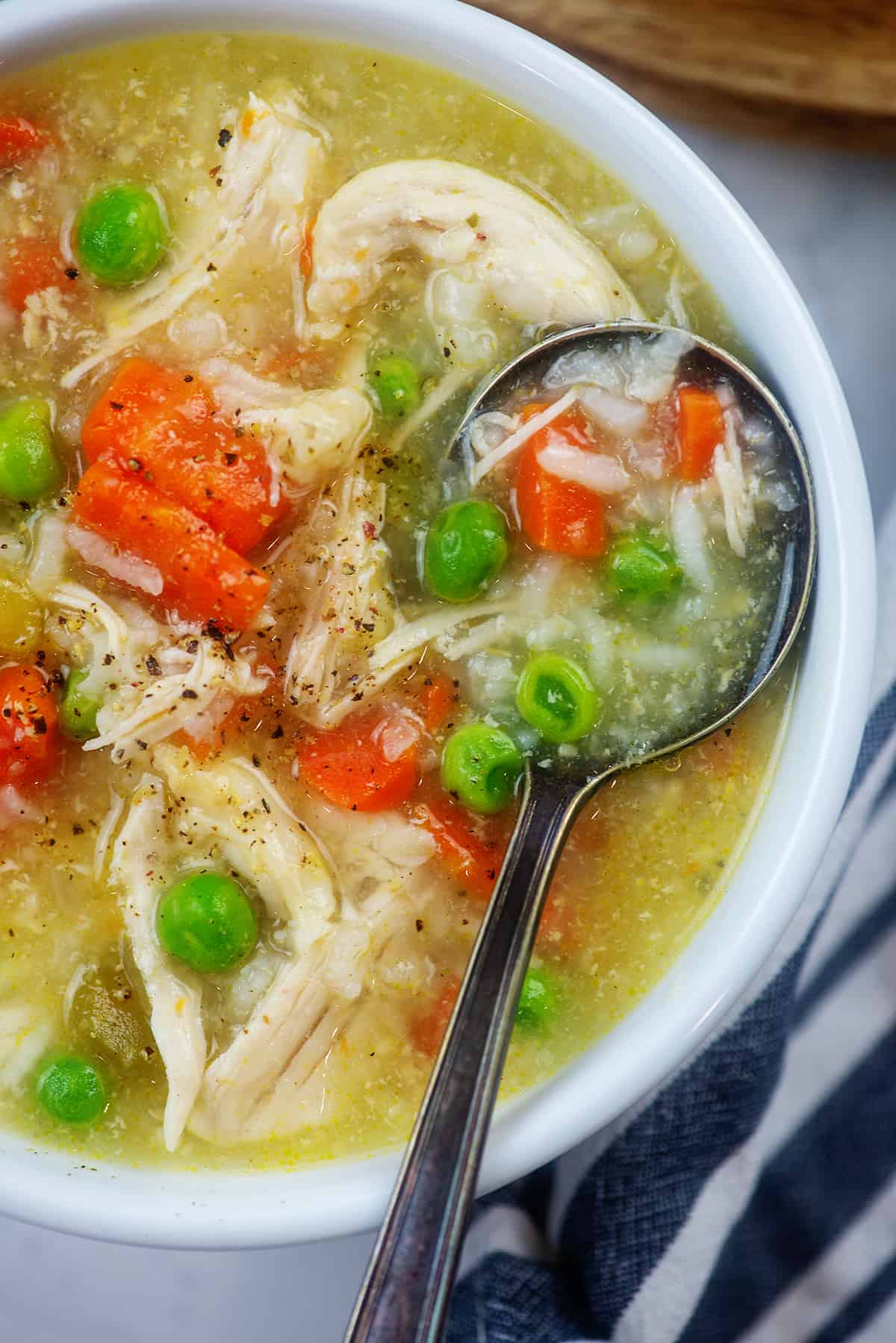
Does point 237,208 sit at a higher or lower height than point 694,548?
higher

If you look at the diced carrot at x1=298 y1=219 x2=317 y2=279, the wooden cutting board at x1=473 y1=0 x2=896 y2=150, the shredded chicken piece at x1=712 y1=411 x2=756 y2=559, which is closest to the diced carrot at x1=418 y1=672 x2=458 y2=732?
the shredded chicken piece at x1=712 y1=411 x2=756 y2=559

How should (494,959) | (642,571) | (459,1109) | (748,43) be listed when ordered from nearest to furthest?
(459,1109)
(494,959)
(642,571)
(748,43)

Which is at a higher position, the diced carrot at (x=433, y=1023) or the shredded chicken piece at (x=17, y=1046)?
the diced carrot at (x=433, y=1023)

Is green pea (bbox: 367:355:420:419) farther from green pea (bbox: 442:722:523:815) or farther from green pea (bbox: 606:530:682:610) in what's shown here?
green pea (bbox: 442:722:523:815)

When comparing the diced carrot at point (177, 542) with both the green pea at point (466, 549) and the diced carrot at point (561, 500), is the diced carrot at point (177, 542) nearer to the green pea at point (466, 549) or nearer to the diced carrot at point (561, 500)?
the green pea at point (466, 549)

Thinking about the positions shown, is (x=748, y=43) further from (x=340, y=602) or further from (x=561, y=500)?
(x=340, y=602)

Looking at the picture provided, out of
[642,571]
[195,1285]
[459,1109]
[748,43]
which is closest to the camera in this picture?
[459,1109]

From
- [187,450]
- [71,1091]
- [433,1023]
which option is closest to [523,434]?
[187,450]

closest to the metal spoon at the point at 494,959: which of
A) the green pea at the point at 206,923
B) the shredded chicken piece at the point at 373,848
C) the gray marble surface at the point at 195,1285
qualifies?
the shredded chicken piece at the point at 373,848
